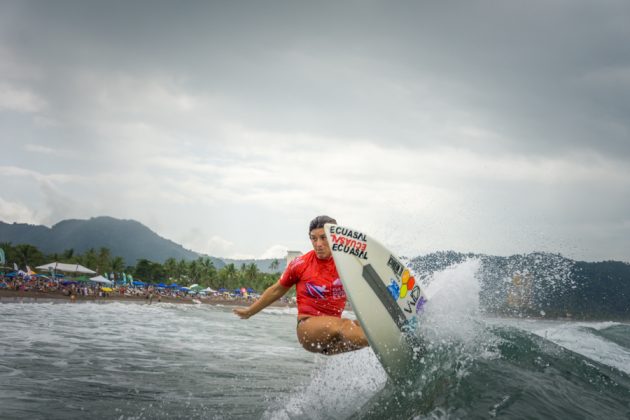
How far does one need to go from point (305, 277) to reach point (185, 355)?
25.9ft

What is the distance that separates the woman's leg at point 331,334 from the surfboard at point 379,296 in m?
0.27

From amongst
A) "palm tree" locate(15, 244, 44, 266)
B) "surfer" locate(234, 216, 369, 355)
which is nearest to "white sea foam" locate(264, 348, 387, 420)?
"surfer" locate(234, 216, 369, 355)

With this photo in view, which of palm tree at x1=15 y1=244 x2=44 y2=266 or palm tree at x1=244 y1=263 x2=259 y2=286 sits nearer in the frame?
palm tree at x1=15 y1=244 x2=44 y2=266

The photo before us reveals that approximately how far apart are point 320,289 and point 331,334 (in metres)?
0.60

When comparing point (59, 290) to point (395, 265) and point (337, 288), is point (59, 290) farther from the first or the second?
point (395, 265)

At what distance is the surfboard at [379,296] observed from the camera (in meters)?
5.51

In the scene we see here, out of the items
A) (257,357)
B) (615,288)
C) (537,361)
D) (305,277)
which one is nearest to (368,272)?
(305,277)

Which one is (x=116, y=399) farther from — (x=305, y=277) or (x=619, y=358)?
(x=619, y=358)

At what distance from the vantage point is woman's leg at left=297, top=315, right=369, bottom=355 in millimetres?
5656

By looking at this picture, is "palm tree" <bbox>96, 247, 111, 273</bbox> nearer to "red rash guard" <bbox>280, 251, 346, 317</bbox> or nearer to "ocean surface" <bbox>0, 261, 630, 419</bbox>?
"ocean surface" <bbox>0, 261, 630, 419</bbox>

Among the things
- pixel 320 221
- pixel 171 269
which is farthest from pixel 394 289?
pixel 171 269

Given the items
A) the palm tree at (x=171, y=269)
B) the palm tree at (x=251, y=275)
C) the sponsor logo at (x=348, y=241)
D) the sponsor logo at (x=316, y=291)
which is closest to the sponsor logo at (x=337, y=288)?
the sponsor logo at (x=316, y=291)

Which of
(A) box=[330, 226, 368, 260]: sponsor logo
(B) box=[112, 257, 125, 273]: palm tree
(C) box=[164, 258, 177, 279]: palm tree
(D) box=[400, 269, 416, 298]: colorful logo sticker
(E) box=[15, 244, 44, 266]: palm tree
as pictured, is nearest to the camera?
(A) box=[330, 226, 368, 260]: sponsor logo

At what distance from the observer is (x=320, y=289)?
5922 millimetres
